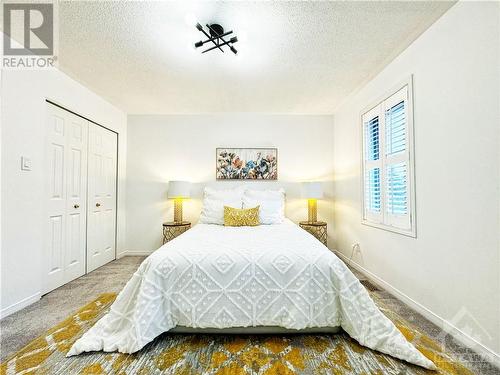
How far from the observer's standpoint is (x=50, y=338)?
5.43ft

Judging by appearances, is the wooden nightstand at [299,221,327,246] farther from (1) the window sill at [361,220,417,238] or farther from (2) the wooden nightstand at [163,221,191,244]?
(2) the wooden nightstand at [163,221,191,244]

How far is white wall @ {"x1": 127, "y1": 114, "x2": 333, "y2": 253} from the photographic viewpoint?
390 cm

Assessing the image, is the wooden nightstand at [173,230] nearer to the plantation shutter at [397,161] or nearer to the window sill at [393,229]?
the window sill at [393,229]

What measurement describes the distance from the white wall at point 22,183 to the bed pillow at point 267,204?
7.57ft

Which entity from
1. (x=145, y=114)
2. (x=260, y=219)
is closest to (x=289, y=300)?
(x=260, y=219)

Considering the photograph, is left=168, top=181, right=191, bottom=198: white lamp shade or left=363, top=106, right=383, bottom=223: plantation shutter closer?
left=363, top=106, right=383, bottom=223: plantation shutter

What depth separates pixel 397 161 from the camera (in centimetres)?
233

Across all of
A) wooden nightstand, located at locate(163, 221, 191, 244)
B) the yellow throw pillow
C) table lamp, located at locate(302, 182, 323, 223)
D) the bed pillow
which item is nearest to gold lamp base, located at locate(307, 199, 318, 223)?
table lamp, located at locate(302, 182, 323, 223)

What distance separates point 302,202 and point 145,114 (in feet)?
10.3

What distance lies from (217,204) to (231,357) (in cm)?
199

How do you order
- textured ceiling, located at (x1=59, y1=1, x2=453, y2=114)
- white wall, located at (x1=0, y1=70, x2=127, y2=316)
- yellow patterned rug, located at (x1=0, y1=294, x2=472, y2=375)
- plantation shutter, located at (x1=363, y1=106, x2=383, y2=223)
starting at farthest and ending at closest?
1. plantation shutter, located at (x1=363, y1=106, x2=383, y2=223)
2. white wall, located at (x1=0, y1=70, x2=127, y2=316)
3. textured ceiling, located at (x1=59, y1=1, x2=453, y2=114)
4. yellow patterned rug, located at (x1=0, y1=294, x2=472, y2=375)

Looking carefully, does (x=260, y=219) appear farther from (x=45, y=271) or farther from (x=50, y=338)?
(x=45, y=271)

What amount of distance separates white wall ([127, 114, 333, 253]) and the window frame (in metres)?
0.96

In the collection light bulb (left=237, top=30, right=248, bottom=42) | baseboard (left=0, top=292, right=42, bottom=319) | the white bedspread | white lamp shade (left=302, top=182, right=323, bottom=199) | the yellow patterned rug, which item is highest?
light bulb (left=237, top=30, right=248, bottom=42)
